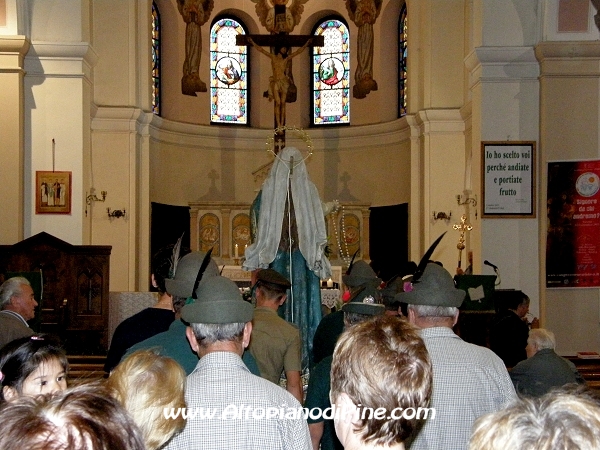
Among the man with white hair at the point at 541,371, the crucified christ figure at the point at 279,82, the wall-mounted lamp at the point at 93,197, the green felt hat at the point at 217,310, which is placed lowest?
the man with white hair at the point at 541,371

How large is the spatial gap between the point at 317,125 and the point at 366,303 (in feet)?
59.2

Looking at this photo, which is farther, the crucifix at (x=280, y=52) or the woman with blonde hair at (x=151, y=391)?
the crucifix at (x=280, y=52)

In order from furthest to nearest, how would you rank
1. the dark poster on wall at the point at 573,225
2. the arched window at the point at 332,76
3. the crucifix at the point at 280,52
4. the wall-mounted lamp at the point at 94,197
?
the arched window at the point at 332,76 → the crucifix at the point at 280,52 → the wall-mounted lamp at the point at 94,197 → the dark poster on wall at the point at 573,225

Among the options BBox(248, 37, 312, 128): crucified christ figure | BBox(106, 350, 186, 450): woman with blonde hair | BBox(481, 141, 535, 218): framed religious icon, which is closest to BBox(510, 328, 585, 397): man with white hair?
BBox(106, 350, 186, 450): woman with blonde hair

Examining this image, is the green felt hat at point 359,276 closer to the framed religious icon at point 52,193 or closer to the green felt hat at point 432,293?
the green felt hat at point 432,293

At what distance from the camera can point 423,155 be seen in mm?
18156

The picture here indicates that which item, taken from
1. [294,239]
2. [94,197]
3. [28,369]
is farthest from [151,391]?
[94,197]

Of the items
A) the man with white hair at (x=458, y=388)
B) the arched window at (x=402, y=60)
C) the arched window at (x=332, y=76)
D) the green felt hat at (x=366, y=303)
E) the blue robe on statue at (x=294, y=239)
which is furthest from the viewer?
the arched window at (x=332, y=76)

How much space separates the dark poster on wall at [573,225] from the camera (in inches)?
480

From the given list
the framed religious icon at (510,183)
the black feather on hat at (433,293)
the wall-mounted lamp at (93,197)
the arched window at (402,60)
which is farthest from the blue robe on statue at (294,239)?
the arched window at (402,60)

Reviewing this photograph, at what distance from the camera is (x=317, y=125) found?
2239 centimetres

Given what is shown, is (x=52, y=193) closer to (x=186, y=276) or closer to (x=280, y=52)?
(x=280, y=52)

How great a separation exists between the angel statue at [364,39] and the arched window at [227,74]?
11.2 feet

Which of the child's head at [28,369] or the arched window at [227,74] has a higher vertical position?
the arched window at [227,74]
